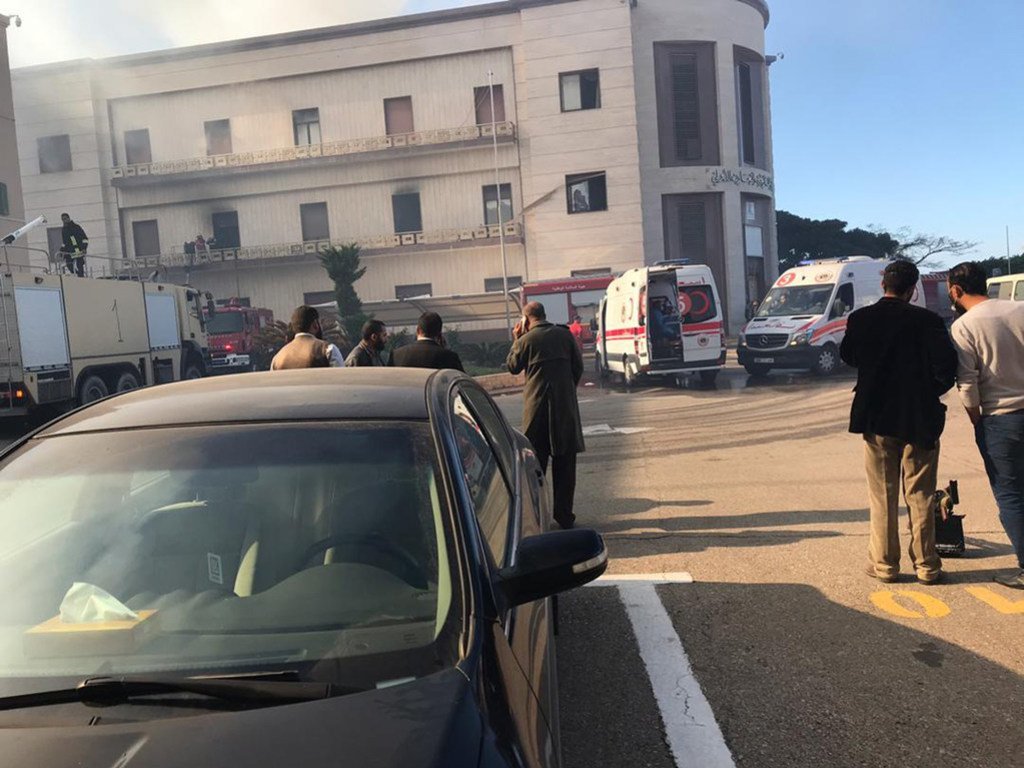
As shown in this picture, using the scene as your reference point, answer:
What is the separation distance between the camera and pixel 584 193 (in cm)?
3416

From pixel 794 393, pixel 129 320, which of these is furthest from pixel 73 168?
pixel 794 393

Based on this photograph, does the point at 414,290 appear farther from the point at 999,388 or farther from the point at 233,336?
the point at 999,388

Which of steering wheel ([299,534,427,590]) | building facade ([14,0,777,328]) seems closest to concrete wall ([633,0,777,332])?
building facade ([14,0,777,328])

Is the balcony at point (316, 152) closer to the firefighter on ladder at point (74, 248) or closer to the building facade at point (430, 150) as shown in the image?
the building facade at point (430, 150)

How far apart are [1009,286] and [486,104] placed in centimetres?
2301

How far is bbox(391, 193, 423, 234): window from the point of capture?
1430 inches

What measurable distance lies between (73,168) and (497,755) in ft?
140

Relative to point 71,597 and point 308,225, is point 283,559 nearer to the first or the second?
point 71,597

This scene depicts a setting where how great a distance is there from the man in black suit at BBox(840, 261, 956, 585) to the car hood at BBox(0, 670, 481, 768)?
11.5 ft

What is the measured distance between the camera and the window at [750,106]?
37.0 meters

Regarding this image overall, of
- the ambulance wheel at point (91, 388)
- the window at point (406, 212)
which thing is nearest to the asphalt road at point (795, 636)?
the ambulance wheel at point (91, 388)

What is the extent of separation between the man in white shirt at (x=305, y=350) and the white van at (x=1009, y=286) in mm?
15911

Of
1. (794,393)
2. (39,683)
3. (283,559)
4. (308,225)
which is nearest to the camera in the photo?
(39,683)

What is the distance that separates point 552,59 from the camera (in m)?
34.0
